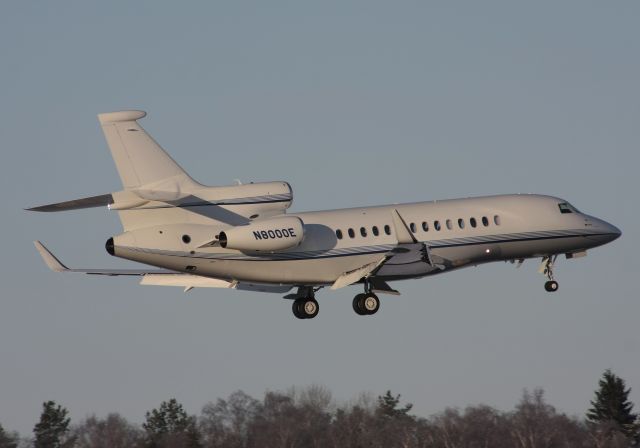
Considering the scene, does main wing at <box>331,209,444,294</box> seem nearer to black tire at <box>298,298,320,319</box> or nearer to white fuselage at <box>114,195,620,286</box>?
white fuselage at <box>114,195,620,286</box>

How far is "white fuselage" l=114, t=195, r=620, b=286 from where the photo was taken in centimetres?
4756

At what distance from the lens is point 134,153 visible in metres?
47.1

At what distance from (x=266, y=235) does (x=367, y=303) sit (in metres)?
5.07

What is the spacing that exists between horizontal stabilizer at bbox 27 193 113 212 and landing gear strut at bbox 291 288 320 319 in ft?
26.8

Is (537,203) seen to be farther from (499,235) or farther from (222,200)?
(222,200)

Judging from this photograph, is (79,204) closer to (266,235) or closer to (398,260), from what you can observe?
(266,235)

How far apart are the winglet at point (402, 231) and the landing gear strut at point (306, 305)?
395 centimetres

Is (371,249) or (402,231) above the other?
(402,231)

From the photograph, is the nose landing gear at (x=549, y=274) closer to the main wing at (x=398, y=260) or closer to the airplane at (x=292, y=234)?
the airplane at (x=292, y=234)

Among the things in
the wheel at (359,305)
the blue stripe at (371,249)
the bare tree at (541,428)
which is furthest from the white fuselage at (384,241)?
the bare tree at (541,428)

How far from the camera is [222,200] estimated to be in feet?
159

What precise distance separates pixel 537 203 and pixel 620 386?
34580 mm

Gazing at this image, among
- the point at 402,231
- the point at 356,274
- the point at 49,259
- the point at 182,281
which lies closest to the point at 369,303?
the point at 356,274

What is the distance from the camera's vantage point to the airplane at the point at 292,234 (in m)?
47.1
